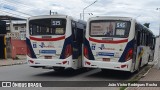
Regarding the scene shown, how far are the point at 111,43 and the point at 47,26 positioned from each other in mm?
3372

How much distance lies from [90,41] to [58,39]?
162 centimetres

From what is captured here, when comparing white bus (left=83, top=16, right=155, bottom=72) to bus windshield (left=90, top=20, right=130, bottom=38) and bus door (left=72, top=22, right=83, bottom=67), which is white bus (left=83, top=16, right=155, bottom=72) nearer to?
bus windshield (left=90, top=20, right=130, bottom=38)

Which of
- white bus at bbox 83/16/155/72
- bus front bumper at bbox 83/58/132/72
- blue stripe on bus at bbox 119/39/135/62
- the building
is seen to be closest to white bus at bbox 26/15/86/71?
white bus at bbox 83/16/155/72

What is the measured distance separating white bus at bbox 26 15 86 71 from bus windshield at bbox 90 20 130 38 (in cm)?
112

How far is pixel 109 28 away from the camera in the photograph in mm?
15672

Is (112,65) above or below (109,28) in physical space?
below

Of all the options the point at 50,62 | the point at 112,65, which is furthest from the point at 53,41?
the point at 112,65

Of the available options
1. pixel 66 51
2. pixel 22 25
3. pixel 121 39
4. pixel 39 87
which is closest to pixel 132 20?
pixel 121 39

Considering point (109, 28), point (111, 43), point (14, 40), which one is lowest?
point (14, 40)

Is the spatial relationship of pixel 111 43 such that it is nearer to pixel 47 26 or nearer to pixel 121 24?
pixel 121 24

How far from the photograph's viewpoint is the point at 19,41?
4841 cm

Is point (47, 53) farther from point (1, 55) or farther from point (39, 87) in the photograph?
point (1, 55)

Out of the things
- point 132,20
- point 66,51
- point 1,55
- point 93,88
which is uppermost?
point 132,20

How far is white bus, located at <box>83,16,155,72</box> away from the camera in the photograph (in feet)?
50.1
